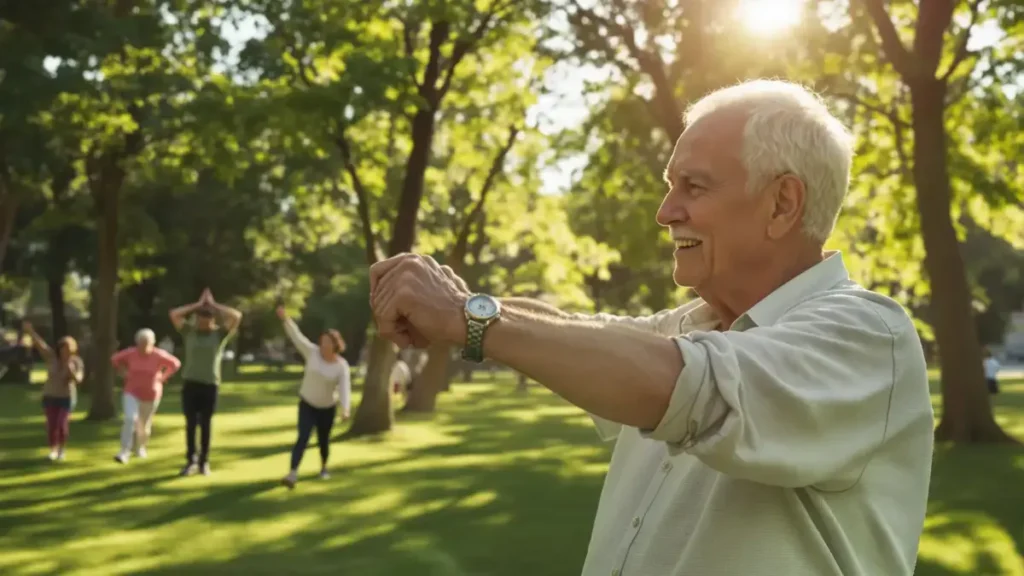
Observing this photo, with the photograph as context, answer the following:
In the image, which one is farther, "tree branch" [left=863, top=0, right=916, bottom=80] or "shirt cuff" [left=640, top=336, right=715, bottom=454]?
"tree branch" [left=863, top=0, right=916, bottom=80]

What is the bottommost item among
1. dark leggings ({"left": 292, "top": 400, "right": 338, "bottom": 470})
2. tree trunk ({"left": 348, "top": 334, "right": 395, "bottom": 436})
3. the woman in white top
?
tree trunk ({"left": 348, "top": 334, "right": 395, "bottom": 436})

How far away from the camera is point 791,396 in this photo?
1.85m

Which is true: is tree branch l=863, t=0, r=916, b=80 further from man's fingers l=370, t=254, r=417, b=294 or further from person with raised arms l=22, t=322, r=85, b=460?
man's fingers l=370, t=254, r=417, b=294

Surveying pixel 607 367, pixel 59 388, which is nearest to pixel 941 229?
pixel 59 388

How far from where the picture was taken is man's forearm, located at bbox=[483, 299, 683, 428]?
5.78ft

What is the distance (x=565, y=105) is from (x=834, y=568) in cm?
2791

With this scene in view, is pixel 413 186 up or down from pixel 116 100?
down

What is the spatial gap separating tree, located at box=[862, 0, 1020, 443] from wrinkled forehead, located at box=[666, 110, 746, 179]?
19444 millimetres

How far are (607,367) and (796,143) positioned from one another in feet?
2.34

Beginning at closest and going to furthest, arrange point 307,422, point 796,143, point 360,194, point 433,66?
point 796,143, point 307,422, point 433,66, point 360,194

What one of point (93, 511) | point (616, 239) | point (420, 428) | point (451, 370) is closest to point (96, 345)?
point (420, 428)

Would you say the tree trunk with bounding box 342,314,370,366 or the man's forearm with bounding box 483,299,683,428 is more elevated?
the man's forearm with bounding box 483,299,683,428

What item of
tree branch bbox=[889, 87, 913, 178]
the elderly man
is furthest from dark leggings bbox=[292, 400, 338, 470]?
tree branch bbox=[889, 87, 913, 178]

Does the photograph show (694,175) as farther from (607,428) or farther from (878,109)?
(878,109)
